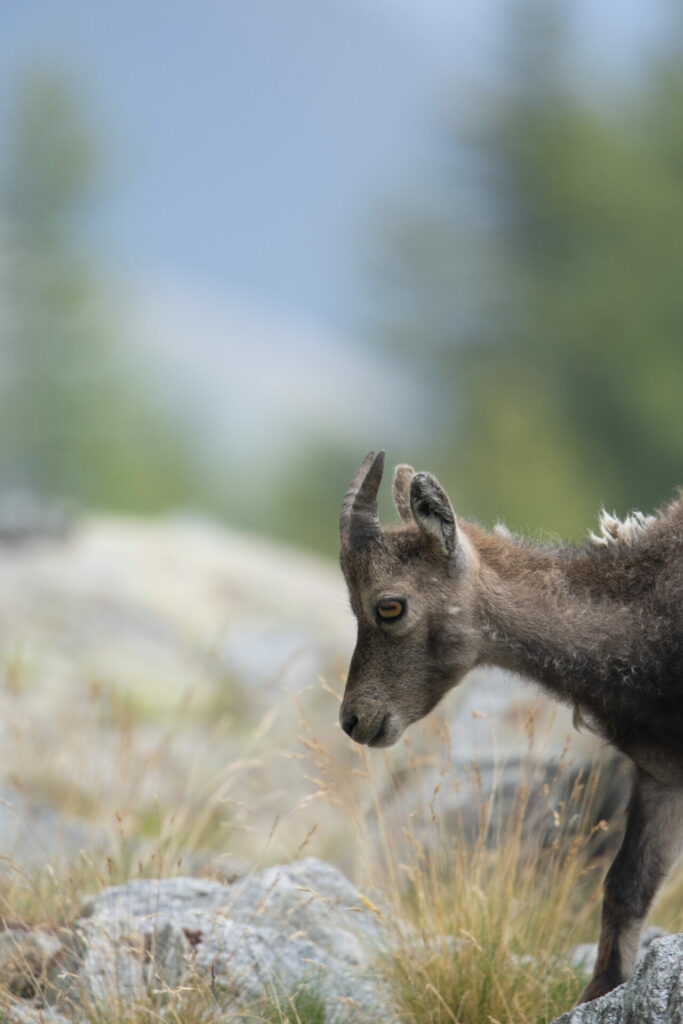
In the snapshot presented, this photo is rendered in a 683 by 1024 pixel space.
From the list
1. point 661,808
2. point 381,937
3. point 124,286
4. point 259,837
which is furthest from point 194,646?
point 124,286

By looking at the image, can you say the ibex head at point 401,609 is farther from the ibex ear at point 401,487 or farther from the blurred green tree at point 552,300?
the blurred green tree at point 552,300

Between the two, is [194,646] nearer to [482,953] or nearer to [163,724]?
[163,724]

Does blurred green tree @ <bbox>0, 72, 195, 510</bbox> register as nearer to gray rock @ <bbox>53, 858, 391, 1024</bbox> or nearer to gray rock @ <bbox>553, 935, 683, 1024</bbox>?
gray rock @ <bbox>53, 858, 391, 1024</bbox>

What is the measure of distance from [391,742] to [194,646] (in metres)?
13.2

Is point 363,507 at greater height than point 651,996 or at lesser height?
greater

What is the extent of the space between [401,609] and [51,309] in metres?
37.8

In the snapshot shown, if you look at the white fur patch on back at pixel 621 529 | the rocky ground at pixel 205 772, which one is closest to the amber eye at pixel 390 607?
the rocky ground at pixel 205 772

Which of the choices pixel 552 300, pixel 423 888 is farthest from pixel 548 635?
pixel 552 300

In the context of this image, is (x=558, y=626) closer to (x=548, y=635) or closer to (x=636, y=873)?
(x=548, y=635)

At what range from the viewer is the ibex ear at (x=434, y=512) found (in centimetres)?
525

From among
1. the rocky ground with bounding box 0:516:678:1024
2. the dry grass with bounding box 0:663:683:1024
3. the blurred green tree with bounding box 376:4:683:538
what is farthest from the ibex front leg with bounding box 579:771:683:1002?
the blurred green tree with bounding box 376:4:683:538

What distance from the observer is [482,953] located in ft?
18.5

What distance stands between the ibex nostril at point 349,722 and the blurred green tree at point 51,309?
3595 centimetres

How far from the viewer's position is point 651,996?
4.09 metres
